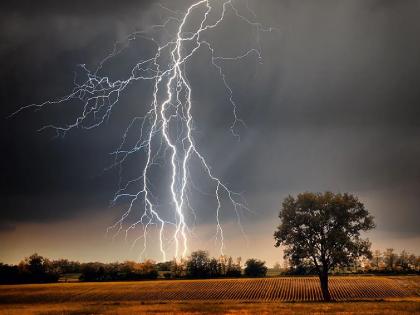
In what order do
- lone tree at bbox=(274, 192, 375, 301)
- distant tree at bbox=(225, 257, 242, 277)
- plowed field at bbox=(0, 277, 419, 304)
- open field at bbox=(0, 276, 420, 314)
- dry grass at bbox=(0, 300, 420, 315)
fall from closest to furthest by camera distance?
dry grass at bbox=(0, 300, 420, 315)
lone tree at bbox=(274, 192, 375, 301)
open field at bbox=(0, 276, 420, 314)
plowed field at bbox=(0, 277, 419, 304)
distant tree at bbox=(225, 257, 242, 277)

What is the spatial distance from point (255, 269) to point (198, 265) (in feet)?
31.9

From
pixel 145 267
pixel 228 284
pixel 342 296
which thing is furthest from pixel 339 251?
pixel 145 267

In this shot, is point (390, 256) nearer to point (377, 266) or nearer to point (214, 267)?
point (377, 266)

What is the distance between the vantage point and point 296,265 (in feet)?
116

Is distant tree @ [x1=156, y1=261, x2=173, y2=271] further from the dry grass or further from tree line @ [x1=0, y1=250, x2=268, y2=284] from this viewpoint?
the dry grass

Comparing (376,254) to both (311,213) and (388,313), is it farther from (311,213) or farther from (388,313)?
(388,313)

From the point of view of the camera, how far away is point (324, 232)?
35.4m

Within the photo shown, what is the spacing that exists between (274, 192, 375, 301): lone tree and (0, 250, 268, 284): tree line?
35262 millimetres

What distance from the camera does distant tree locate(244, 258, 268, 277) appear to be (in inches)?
2763

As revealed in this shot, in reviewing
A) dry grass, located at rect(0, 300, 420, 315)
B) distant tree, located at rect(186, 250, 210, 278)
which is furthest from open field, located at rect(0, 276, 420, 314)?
distant tree, located at rect(186, 250, 210, 278)

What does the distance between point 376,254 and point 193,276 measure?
1701 inches

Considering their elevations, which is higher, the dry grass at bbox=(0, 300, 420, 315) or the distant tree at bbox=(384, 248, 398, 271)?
the distant tree at bbox=(384, 248, 398, 271)

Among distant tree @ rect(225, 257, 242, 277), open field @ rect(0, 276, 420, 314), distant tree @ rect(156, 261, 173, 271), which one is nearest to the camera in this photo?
open field @ rect(0, 276, 420, 314)

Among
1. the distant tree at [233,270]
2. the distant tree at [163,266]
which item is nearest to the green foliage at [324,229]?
the distant tree at [233,270]
